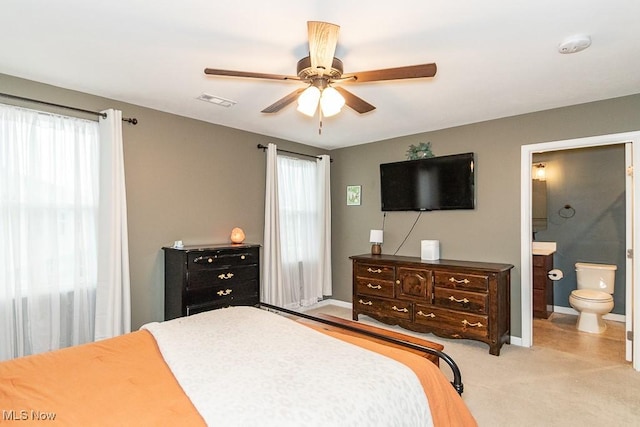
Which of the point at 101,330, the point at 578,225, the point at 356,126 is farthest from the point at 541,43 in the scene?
the point at 101,330

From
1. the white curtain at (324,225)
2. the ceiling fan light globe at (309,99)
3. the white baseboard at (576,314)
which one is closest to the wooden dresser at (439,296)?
the white curtain at (324,225)

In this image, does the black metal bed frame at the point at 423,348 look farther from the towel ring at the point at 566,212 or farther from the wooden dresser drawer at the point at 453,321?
the towel ring at the point at 566,212

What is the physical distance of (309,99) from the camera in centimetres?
222

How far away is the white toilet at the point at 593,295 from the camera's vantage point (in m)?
4.09

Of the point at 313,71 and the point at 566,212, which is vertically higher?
the point at 313,71

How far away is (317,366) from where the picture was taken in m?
1.49

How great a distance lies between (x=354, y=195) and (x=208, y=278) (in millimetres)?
2702

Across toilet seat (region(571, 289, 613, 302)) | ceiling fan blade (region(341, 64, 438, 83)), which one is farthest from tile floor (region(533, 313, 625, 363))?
ceiling fan blade (region(341, 64, 438, 83))

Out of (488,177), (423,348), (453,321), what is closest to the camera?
(423,348)

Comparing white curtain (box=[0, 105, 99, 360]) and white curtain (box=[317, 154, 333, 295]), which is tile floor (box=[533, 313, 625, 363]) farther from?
white curtain (box=[0, 105, 99, 360])

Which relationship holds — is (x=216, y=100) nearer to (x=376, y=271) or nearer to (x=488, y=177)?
(x=376, y=271)

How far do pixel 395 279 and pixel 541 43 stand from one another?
109 inches

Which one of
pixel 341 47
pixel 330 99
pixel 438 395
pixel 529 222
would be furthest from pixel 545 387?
pixel 341 47

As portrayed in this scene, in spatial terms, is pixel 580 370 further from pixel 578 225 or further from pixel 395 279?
pixel 578 225
